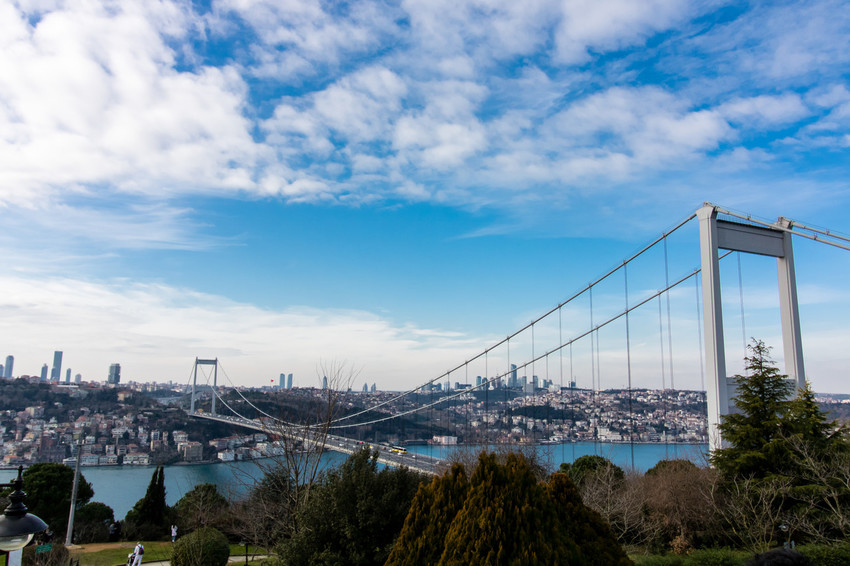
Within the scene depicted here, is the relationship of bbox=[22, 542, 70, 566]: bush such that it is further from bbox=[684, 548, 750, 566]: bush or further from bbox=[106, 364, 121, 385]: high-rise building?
bbox=[106, 364, 121, 385]: high-rise building

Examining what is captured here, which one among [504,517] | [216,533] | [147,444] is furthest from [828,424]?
[147,444]

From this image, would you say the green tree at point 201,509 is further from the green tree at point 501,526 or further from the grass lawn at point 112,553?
the green tree at point 501,526

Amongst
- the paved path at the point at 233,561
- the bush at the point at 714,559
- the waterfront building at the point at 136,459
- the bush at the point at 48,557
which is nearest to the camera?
the bush at the point at 714,559

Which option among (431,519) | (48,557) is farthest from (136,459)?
(431,519)

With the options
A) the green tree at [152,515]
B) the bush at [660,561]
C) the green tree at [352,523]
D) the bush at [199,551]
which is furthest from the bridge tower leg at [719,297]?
the green tree at [152,515]

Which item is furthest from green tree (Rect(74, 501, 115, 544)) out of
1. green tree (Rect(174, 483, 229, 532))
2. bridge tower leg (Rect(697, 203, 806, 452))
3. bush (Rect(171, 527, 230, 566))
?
bridge tower leg (Rect(697, 203, 806, 452))

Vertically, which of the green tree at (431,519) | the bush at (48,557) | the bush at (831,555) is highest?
the green tree at (431,519)

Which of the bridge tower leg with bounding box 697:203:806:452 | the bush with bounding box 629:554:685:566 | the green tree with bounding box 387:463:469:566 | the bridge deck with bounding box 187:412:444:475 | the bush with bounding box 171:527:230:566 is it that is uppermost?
the bridge tower leg with bounding box 697:203:806:452

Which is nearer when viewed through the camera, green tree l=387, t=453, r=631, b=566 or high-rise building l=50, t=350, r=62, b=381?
green tree l=387, t=453, r=631, b=566
